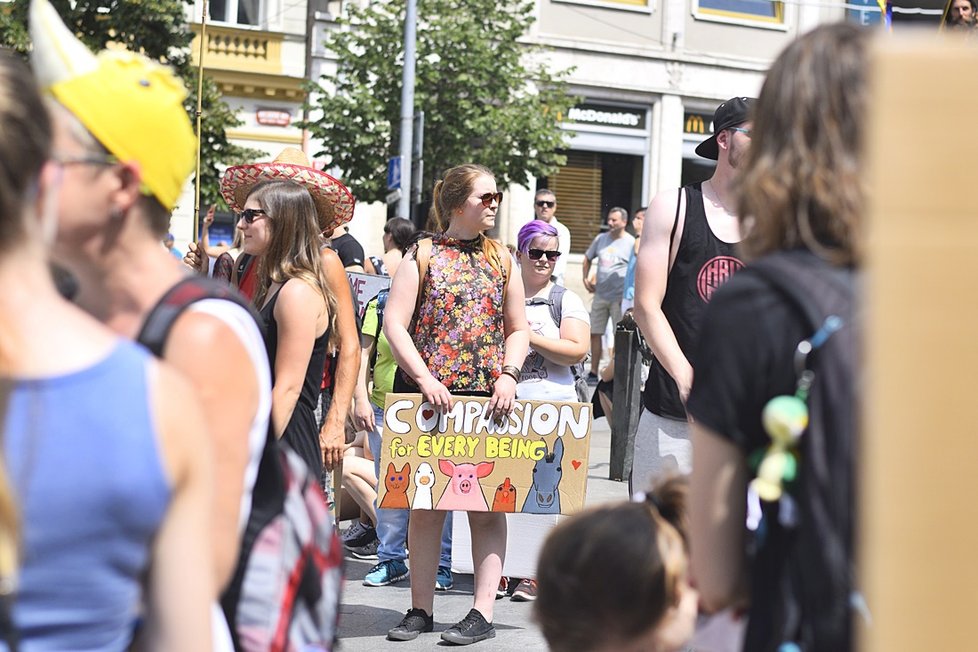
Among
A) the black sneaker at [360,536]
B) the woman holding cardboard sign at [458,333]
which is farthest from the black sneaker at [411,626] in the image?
the black sneaker at [360,536]

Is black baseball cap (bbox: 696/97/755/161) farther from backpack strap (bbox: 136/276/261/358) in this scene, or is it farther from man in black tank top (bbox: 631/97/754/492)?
backpack strap (bbox: 136/276/261/358)

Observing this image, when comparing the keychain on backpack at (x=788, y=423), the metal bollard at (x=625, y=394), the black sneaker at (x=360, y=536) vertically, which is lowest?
the black sneaker at (x=360, y=536)

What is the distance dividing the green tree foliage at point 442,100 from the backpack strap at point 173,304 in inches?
831

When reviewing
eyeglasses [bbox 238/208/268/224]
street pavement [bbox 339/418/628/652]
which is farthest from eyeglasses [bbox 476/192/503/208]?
street pavement [bbox 339/418/628/652]

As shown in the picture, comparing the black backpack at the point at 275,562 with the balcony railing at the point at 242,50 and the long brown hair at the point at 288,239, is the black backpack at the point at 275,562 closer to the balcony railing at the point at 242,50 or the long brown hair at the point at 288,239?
the long brown hair at the point at 288,239

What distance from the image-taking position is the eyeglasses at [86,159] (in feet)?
7.13

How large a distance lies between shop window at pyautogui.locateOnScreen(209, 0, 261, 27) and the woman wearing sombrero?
24070 millimetres

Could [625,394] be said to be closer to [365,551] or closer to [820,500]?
[365,551]

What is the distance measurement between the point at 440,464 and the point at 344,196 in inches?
48.3

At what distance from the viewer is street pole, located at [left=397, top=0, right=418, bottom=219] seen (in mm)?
21047

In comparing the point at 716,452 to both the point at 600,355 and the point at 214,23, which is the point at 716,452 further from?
the point at 214,23

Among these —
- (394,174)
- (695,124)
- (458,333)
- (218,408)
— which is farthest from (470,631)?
(695,124)

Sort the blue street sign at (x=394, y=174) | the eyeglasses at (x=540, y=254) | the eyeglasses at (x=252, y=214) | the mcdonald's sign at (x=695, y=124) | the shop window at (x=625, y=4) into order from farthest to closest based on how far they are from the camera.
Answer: the mcdonald's sign at (x=695, y=124)
the shop window at (x=625, y=4)
the blue street sign at (x=394, y=174)
the eyeglasses at (x=540, y=254)
the eyeglasses at (x=252, y=214)

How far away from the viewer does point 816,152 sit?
213 centimetres
